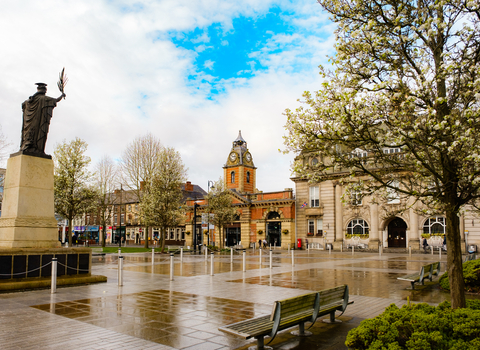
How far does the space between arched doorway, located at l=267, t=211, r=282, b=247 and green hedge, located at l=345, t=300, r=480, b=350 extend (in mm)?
46727

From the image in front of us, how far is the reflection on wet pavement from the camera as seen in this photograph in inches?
283

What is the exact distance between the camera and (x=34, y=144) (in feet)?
44.3

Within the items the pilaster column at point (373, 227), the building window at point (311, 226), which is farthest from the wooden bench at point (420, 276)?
the building window at point (311, 226)

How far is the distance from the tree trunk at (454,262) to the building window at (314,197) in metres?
42.0

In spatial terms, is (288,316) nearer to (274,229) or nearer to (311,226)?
(311,226)

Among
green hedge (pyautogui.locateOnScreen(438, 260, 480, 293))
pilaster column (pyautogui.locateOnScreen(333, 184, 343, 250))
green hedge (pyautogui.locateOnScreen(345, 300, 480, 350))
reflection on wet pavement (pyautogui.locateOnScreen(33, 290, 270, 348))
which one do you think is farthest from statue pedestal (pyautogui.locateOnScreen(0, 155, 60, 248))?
pilaster column (pyautogui.locateOnScreen(333, 184, 343, 250))

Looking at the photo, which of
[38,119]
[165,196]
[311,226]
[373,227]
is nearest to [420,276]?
[38,119]

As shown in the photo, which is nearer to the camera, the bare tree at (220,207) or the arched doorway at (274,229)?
the bare tree at (220,207)

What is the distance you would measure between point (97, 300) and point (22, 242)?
392 centimetres

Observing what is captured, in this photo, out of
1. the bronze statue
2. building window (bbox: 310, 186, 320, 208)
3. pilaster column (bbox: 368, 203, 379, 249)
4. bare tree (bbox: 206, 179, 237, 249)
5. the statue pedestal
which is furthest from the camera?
building window (bbox: 310, 186, 320, 208)

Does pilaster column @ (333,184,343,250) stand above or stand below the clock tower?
below

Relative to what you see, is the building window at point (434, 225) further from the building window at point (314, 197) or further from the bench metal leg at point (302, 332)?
the bench metal leg at point (302, 332)

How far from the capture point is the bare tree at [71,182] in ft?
111

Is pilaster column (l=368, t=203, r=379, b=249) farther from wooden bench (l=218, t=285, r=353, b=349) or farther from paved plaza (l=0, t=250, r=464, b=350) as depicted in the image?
wooden bench (l=218, t=285, r=353, b=349)
